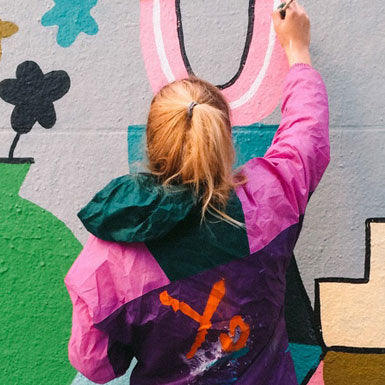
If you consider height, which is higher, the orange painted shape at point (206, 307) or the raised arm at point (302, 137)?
the raised arm at point (302, 137)

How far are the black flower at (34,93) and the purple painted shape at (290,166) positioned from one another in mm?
944

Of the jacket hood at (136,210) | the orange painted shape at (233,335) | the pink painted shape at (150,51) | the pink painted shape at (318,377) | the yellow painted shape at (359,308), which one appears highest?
the pink painted shape at (150,51)

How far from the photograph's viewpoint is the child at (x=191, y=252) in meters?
1.25

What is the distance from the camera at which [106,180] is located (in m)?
2.01

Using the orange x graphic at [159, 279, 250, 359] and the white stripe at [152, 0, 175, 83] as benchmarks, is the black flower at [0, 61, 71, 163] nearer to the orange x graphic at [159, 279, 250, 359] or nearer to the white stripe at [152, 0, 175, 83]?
the white stripe at [152, 0, 175, 83]

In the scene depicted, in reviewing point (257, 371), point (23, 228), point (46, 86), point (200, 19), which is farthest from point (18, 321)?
point (200, 19)

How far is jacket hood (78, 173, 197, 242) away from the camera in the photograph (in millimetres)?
1217

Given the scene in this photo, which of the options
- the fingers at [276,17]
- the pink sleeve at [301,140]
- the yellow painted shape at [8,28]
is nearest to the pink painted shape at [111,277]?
the pink sleeve at [301,140]

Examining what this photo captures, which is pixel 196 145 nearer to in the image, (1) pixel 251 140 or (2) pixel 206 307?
(2) pixel 206 307

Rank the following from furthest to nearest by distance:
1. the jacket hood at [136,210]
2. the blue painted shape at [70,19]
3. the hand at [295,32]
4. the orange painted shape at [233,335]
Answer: the blue painted shape at [70,19] → the hand at [295,32] → the orange painted shape at [233,335] → the jacket hood at [136,210]

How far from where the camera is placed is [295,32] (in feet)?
5.59

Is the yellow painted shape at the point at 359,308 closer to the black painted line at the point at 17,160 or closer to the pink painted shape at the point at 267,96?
the pink painted shape at the point at 267,96

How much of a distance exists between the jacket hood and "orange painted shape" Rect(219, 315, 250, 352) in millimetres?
325

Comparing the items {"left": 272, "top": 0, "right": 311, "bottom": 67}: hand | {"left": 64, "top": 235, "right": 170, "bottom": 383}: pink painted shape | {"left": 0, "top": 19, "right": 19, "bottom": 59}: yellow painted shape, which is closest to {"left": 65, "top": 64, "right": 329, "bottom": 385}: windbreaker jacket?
{"left": 64, "top": 235, "right": 170, "bottom": 383}: pink painted shape
